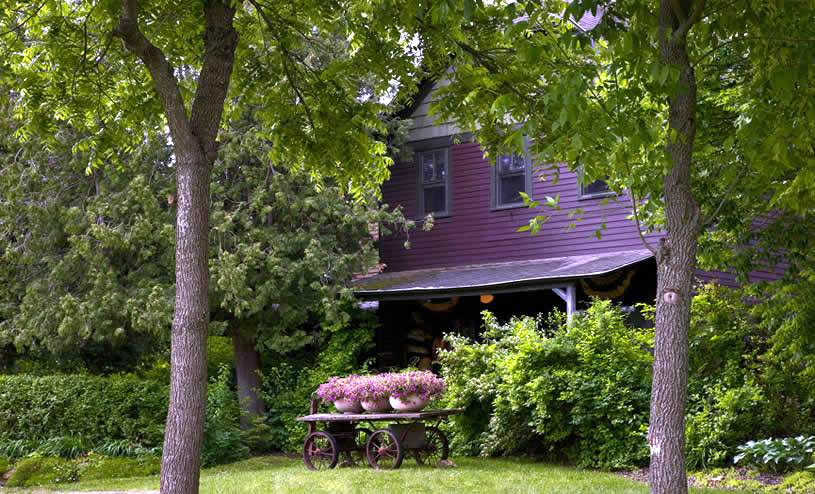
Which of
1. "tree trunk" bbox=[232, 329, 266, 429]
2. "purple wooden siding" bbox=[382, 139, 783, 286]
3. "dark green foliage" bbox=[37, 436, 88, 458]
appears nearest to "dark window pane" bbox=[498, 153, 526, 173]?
"purple wooden siding" bbox=[382, 139, 783, 286]

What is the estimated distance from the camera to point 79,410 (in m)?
16.2

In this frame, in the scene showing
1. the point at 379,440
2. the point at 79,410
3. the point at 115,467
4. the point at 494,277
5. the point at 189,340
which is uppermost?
the point at 494,277

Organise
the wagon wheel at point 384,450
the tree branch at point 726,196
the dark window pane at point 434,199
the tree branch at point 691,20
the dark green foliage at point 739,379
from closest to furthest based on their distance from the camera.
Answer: the tree branch at point 691,20
the tree branch at point 726,196
the dark green foliage at point 739,379
the wagon wheel at point 384,450
the dark window pane at point 434,199

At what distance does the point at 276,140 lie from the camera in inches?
391

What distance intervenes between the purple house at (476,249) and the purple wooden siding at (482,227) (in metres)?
0.02

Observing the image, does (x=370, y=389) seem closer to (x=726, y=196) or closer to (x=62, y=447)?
(x=62, y=447)

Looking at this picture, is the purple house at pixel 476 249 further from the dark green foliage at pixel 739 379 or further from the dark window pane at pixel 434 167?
the dark green foliage at pixel 739 379

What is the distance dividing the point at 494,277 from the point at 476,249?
2457 millimetres

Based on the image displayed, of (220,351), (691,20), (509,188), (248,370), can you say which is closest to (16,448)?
(248,370)

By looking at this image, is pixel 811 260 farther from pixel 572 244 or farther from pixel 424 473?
pixel 572 244

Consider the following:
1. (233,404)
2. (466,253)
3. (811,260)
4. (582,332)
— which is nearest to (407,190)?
(466,253)

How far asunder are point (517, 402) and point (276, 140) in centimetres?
579

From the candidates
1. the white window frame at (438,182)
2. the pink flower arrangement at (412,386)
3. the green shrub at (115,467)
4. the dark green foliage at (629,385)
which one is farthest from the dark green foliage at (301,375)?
the pink flower arrangement at (412,386)

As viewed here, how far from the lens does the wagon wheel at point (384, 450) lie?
43.1 feet
